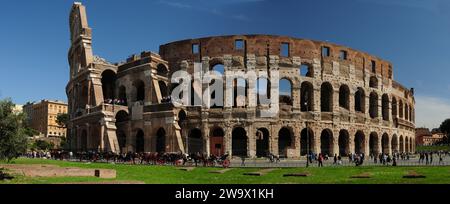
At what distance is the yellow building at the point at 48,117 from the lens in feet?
384

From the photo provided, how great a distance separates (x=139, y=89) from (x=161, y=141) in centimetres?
837

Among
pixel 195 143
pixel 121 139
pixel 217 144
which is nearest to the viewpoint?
pixel 195 143

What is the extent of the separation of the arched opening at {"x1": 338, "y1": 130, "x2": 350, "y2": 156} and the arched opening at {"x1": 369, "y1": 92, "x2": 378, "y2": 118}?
605 cm

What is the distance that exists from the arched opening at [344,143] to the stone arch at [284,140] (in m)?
6.75

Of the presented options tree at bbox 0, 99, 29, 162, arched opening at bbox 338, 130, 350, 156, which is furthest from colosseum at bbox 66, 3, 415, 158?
tree at bbox 0, 99, 29, 162

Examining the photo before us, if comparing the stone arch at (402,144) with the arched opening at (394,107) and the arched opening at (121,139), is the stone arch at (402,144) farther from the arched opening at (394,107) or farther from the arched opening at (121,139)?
the arched opening at (121,139)

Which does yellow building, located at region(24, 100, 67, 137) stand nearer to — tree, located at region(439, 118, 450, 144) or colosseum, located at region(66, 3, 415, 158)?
colosseum, located at region(66, 3, 415, 158)

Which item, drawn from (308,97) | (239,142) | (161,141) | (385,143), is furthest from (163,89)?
(385,143)

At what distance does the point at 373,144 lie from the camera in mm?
57594

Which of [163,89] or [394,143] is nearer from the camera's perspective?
[163,89]

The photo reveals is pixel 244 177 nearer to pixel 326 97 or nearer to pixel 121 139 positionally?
pixel 121 139

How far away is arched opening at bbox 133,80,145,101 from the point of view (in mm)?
51869
